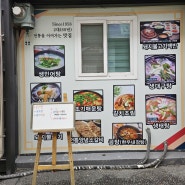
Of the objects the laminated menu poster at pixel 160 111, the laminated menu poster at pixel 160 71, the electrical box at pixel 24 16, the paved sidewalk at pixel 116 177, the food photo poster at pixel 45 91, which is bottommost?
the paved sidewalk at pixel 116 177

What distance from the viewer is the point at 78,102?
7207 mm

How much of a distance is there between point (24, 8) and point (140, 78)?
8.18ft

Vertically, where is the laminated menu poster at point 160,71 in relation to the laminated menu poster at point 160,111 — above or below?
above

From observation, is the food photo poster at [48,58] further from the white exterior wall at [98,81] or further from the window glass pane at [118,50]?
the window glass pane at [118,50]

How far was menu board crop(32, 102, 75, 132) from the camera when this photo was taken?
5.55m

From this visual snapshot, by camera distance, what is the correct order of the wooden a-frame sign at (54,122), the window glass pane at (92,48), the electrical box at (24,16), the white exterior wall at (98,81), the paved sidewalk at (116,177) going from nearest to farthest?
the wooden a-frame sign at (54,122)
the paved sidewalk at (116,177)
the electrical box at (24,16)
the white exterior wall at (98,81)
the window glass pane at (92,48)

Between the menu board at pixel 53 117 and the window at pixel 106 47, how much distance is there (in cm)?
155

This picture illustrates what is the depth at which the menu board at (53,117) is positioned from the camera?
5.55 meters

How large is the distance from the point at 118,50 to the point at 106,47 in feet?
0.81

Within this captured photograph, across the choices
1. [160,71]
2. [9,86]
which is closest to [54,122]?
[9,86]

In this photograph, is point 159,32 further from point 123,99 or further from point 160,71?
point 123,99

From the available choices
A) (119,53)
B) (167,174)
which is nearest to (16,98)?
(119,53)

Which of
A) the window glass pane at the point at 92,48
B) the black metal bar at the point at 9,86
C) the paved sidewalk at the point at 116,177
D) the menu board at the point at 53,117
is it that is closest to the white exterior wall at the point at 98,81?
the window glass pane at the point at 92,48

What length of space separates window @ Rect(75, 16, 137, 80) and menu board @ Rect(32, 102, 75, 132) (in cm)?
155
